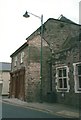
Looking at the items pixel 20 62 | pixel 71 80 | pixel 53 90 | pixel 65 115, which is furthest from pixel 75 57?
pixel 20 62

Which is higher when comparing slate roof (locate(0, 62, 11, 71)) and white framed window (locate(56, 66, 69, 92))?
slate roof (locate(0, 62, 11, 71))

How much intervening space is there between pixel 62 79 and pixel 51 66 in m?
2.84

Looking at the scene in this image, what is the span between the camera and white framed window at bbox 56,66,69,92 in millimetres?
19000

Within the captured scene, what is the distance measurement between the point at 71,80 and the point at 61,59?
260 cm

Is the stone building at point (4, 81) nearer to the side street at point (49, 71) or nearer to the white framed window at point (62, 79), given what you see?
the side street at point (49, 71)

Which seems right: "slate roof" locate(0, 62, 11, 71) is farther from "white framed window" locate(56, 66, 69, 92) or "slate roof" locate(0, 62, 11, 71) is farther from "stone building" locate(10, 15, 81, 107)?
"white framed window" locate(56, 66, 69, 92)

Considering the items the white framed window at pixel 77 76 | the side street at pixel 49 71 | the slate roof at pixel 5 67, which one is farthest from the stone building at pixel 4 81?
the white framed window at pixel 77 76

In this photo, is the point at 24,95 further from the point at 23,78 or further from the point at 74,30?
the point at 74,30

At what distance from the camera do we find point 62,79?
19.8 metres

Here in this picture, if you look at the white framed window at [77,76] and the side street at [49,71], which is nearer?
the white framed window at [77,76]

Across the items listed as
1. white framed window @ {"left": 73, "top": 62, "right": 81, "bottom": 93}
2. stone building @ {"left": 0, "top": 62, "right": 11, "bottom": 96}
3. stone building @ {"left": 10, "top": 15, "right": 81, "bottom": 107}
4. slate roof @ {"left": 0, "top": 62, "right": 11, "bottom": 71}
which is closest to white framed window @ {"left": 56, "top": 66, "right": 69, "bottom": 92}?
stone building @ {"left": 10, "top": 15, "right": 81, "bottom": 107}

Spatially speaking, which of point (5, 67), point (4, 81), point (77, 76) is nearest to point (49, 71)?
point (77, 76)

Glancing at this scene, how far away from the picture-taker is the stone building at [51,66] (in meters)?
18.1

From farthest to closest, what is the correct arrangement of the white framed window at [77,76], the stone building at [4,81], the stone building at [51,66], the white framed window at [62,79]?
the stone building at [4,81], the white framed window at [62,79], the stone building at [51,66], the white framed window at [77,76]
